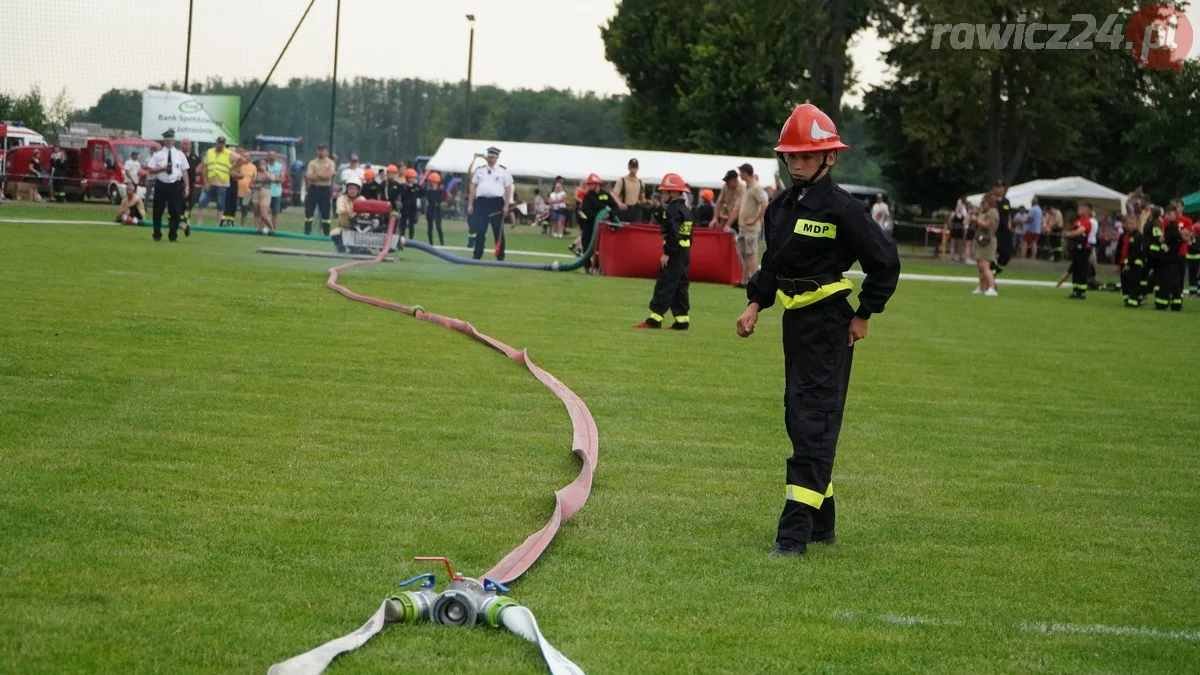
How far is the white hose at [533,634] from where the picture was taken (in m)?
4.39

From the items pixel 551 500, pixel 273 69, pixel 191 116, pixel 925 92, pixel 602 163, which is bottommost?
pixel 551 500

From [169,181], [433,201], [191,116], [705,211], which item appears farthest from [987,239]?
[191,116]

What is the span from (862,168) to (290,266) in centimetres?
13019

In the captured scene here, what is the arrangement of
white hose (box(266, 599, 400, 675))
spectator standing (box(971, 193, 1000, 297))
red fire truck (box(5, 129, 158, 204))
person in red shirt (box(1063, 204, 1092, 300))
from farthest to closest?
red fire truck (box(5, 129, 158, 204)) < person in red shirt (box(1063, 204, 1092, 300)) < spectator standing (box(971, 193, 1000, 297)) < white hose (box(266, 599, 400, 675))

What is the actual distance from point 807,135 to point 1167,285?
23.0 m

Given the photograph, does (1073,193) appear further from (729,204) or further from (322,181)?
(322,181)

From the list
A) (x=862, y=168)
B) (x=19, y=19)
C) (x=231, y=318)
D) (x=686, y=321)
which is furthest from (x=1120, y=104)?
(x=862, y=168)

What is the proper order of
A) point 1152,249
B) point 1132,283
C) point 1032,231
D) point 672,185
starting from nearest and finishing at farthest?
point 672,185 → point 1152,249 → point 1132,283 → point 1032,231

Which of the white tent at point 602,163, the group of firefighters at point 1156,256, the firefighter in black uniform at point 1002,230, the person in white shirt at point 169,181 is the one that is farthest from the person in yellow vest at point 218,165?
the group of firefighters at point 1156,256

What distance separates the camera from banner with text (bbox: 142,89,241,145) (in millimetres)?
38719

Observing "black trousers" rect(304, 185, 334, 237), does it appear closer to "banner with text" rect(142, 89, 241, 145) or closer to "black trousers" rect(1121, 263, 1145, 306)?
"banner with text" rect(142, 89, 241, 145)

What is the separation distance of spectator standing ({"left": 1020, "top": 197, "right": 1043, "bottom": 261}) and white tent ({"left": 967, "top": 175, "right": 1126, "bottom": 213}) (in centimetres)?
42

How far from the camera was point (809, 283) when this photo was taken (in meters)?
6.71

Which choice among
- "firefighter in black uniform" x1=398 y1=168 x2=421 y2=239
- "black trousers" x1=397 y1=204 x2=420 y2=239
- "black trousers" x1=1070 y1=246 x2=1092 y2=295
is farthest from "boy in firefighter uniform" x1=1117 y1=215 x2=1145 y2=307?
"firefighter in black uniform" x1=398 y1=168 x2=421 y2=239
